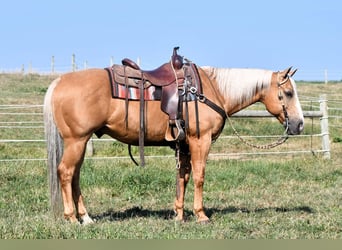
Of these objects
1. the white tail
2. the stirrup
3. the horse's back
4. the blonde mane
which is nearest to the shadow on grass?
the white tail

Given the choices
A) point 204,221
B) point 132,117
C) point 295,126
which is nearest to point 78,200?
point 132,117

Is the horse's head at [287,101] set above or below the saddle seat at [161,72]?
below

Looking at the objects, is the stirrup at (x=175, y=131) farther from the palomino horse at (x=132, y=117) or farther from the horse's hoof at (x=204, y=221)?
the horse's hoof at (x=204, y=221)

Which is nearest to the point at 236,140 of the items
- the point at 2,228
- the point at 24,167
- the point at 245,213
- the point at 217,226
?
the point at 24,167

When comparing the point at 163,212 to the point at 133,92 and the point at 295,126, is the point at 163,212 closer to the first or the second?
the point at 133,92

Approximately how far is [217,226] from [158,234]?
2.95 feet

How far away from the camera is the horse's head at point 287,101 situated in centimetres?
601

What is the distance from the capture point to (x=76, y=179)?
221 inches

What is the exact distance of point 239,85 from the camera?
238 inches

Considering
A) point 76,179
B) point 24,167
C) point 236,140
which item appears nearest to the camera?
point 76,179

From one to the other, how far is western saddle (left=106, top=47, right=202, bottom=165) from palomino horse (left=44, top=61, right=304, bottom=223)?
0.35 feet

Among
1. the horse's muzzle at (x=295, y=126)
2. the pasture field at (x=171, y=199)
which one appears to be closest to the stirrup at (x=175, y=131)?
the pasture field at (x=171, y=199)

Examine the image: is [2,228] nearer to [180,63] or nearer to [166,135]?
[166,135]

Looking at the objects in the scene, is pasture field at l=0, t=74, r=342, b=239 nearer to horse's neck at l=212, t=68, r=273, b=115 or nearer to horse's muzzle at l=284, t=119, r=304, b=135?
horse's muzzle at l=284, t=119, r=304, b=135
